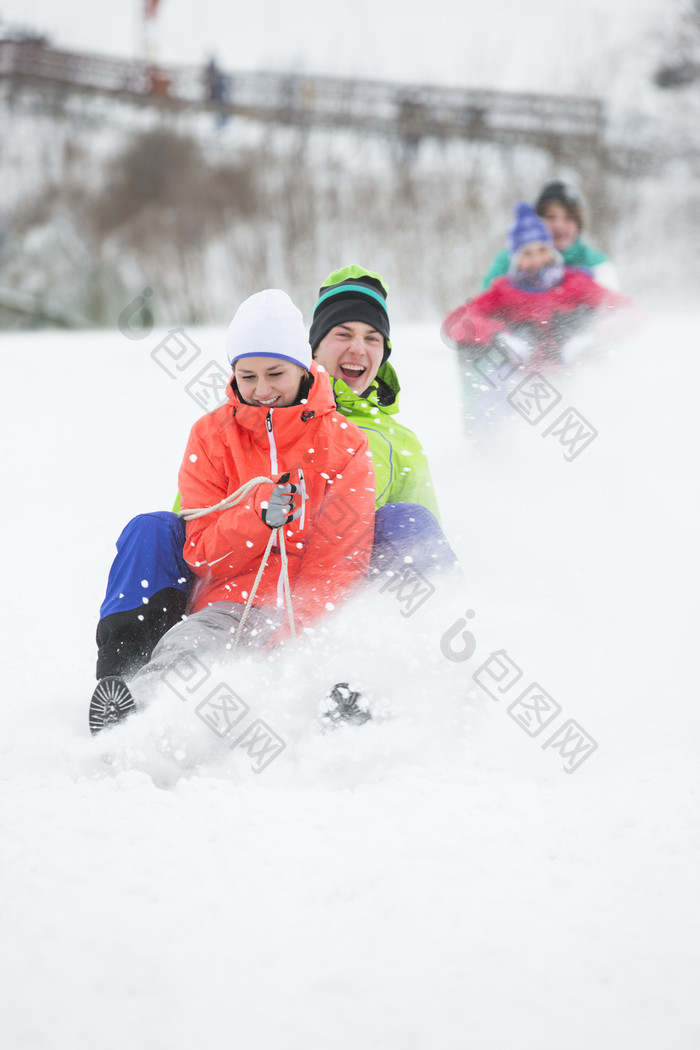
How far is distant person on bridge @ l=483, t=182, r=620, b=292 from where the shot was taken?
12.5 ft

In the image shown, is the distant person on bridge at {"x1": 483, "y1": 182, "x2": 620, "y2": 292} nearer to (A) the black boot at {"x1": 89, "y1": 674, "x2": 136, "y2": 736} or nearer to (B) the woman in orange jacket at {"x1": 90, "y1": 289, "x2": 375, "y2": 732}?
(B) the woman in orange jacket at {"x1": 90, "y1": 289, "x2": 375, "y2": 732}

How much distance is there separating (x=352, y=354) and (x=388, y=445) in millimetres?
259

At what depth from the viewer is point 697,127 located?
1187cm

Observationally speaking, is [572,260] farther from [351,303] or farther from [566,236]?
[351,303]

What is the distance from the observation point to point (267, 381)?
1885 mm

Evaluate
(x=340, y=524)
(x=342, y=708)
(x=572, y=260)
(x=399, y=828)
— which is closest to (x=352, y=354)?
(x=340, y=524)

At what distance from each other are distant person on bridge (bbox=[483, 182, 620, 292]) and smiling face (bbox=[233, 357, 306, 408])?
2120 millimetres

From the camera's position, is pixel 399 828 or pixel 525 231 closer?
pixel 399 828

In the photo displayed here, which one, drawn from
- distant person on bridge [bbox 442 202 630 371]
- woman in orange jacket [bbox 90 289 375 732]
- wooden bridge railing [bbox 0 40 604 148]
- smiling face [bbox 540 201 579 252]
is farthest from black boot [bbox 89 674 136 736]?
wooden bridge railing [bbox 0 40 604 148]

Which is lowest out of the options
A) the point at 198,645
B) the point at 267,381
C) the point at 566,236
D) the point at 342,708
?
the point at 342,708

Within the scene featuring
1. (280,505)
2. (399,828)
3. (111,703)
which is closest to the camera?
(399,828)

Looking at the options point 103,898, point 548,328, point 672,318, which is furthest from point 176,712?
point 672,318

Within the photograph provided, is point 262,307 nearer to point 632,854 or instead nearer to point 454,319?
point 632,854

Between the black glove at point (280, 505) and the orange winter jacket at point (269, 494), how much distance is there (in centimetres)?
4
